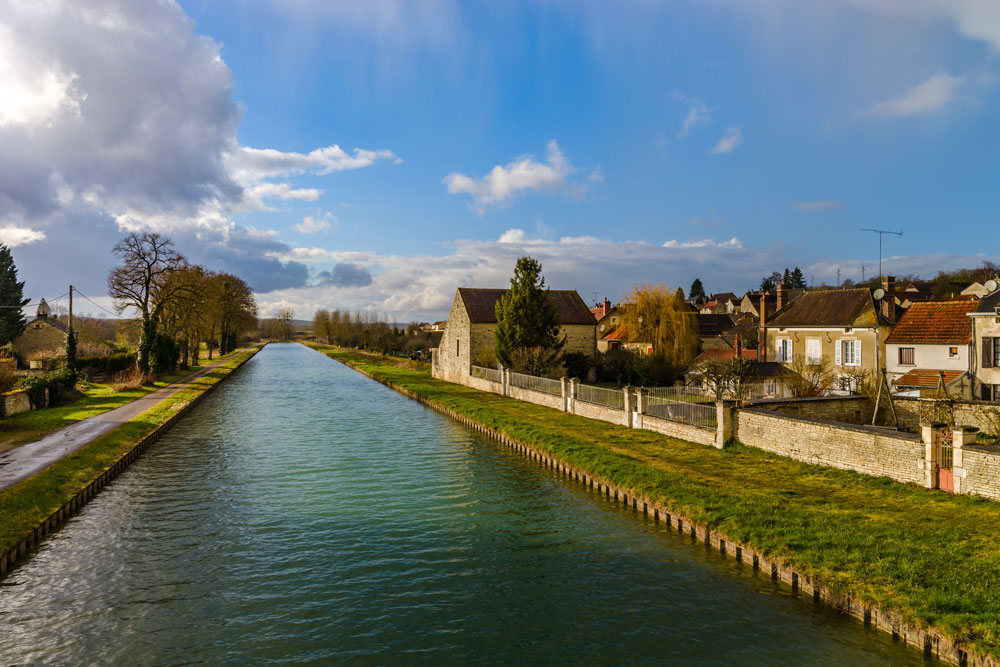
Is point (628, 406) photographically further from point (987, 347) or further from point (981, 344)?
point (987, 347)

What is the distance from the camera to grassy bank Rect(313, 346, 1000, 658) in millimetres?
8852

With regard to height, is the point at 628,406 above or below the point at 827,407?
below

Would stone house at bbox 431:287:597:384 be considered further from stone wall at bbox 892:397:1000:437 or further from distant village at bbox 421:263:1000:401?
stone wall at bbox 892:397:1000:437

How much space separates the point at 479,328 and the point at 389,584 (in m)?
36.2

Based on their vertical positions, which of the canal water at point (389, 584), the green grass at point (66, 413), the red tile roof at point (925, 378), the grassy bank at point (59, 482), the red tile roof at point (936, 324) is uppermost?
the red tile roof at point (936, 324)

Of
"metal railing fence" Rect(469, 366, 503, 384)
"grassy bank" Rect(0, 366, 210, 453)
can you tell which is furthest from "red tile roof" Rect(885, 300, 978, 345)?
"grassy bank" Rect(0, 366, 210, 453)

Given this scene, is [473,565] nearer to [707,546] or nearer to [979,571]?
[707,546]

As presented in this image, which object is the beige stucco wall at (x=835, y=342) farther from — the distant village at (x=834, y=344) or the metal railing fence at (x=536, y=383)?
the metal railing fence at (x=536, y=383)

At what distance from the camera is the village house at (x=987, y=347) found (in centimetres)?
2905

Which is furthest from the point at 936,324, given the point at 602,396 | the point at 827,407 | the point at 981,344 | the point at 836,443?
the point at 836,443

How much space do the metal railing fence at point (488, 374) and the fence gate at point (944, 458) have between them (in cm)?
2679

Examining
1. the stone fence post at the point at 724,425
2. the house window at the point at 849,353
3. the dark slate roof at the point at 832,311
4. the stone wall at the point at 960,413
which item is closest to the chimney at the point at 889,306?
the dark slate roof at the point at 832,311

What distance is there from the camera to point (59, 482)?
16.1 m

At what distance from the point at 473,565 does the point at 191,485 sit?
10.4 meters
